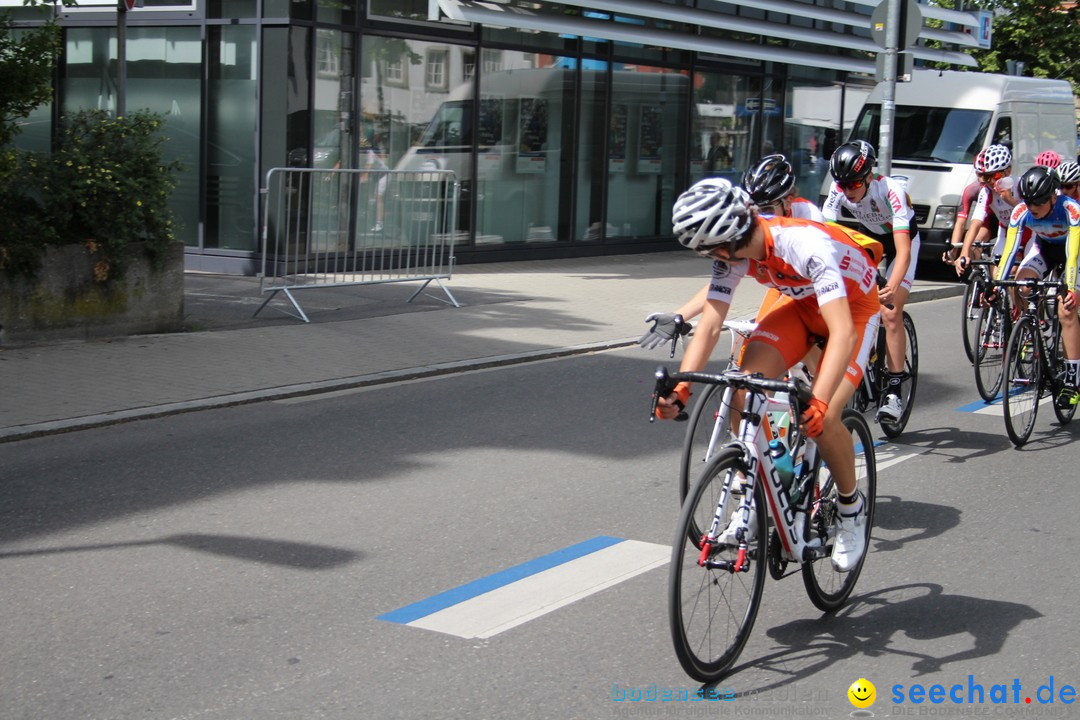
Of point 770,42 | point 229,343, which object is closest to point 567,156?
point 770,42

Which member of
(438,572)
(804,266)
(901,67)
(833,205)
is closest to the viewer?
(804,266)

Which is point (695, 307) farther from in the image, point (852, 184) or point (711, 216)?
point (852, 184)

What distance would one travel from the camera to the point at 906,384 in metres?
8.55

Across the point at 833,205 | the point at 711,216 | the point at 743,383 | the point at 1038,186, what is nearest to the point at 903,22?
the point at 1038,186

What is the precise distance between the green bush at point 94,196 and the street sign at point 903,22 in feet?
29.7

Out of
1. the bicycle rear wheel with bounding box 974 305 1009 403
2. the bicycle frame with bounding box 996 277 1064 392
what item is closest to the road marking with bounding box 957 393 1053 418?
the bicycle rear wheel with bounding box 974 305 1009 403

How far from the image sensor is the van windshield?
19.0 metres

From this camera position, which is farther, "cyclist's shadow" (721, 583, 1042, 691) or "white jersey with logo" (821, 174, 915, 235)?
"white jersey with logo" (821, 174, 915, 235)

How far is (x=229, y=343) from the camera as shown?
36.7 ft

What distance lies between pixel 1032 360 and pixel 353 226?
7072 mm

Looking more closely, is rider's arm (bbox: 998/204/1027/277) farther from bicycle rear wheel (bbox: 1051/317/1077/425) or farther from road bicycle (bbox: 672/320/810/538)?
road bicycle (bbox: 672/320/810/538)

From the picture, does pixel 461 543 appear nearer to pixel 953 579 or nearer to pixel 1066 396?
pixel 953 579

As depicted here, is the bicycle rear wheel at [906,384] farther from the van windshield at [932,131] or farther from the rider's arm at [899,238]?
the van windshield at [932,131]

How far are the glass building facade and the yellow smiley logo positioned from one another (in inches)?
377
